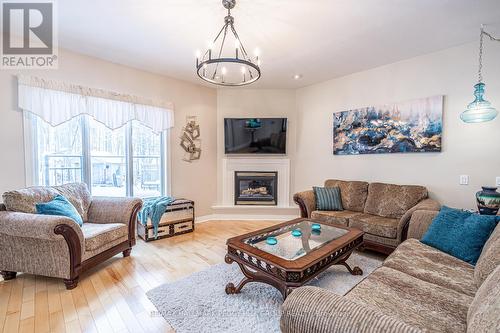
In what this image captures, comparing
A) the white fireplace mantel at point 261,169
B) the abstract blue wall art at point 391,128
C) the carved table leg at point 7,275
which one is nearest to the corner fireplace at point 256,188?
the white fireplace mantel at point 261,169

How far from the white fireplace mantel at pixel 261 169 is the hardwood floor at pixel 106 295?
1.67m

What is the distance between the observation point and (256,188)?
15.4 ft

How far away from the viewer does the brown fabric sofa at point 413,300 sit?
0.86 meters

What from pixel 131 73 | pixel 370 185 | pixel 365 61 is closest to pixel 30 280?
pixel 131 73

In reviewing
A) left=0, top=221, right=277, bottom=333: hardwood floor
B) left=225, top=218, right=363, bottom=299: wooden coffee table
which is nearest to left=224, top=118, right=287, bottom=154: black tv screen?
left=0, top=221, right=277, bottom=333: hardwood floor

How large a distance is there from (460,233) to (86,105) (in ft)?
14.6

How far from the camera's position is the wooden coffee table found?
66.3 inches

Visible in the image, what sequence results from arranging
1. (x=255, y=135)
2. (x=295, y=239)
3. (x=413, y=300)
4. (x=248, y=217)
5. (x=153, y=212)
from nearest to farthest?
(x=413, y=300)
(x=295, y=239)
(x=153, y=212)
(x=255, y=135)
(x=248, y=217)

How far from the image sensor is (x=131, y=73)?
11.8ft

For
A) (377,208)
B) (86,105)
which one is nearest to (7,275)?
(86,105)

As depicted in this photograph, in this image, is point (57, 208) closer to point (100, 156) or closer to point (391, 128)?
point (100, 156)

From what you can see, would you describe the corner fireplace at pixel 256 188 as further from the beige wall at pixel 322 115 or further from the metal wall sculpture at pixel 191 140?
the metal wall sculpture at pixel 191 140

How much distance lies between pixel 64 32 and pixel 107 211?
6.96ft

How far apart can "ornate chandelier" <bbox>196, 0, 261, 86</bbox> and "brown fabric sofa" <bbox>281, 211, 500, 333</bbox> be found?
1.81 meters
